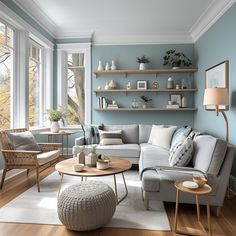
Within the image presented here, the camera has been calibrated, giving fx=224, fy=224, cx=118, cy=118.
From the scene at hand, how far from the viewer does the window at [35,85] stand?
4902mm

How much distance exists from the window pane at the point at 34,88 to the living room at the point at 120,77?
22 millimetres

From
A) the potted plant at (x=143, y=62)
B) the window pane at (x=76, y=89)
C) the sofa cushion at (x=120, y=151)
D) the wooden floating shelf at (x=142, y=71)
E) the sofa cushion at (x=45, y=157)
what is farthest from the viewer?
the window pane at (x=76, y=89)

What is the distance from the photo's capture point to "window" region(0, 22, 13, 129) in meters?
3.83

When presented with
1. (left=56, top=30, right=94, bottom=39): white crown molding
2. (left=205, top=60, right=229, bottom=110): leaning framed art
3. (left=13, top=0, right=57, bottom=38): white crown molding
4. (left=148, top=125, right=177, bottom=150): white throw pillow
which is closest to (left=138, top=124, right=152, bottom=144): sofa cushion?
(left=148, top=125, right=177, bottom=150): white throw pillow

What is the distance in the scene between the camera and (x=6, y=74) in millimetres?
3969

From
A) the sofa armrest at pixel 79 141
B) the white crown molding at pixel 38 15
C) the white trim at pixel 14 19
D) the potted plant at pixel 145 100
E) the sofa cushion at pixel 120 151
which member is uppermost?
the white crown molding at pixel 38 15

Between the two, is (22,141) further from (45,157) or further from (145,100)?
(145,100)

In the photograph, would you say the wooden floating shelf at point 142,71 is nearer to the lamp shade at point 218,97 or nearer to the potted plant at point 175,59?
the potted plant at point 175,59

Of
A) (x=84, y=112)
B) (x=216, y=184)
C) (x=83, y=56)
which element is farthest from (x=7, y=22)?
(x=216, y=184)

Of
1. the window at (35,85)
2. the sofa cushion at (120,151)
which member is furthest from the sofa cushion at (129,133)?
the window at (35,85)

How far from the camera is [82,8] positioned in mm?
4188

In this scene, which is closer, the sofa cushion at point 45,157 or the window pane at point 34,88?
the sofa cushion at point 45,157

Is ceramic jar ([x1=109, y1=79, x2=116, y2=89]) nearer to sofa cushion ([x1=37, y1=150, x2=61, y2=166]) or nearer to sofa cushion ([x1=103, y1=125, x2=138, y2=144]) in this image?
sofa cushion ([x1=103, y1=125, x2=138, y2=144])

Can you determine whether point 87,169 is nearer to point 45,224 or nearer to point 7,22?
point 45,224
